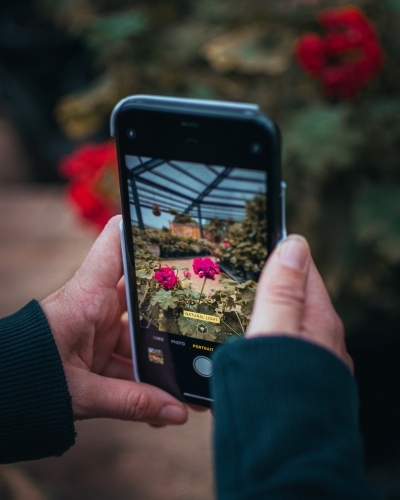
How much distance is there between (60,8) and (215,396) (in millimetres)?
1994

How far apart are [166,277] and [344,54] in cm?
86

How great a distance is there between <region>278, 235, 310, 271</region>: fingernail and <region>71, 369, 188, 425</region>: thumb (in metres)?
0.33

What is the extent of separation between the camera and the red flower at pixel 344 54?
139 cm

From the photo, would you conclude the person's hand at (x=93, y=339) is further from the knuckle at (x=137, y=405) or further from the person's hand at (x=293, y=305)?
the person's hand at (x=293, y=305)

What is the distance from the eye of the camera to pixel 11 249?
2744 mm

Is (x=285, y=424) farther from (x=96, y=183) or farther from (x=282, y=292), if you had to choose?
(x=96, y=183)

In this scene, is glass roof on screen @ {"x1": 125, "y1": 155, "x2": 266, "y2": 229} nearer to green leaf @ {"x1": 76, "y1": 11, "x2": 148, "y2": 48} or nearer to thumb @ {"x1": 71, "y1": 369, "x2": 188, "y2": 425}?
thumb @ {"x1": 71, "y1": 369, "x2": 188, "y2": 425}

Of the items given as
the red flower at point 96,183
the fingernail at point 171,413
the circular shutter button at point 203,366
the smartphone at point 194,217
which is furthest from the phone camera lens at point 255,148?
the red flower at point 96,183

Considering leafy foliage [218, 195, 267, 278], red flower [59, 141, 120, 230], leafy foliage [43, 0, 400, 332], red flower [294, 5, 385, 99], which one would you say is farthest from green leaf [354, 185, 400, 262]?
leafy foliage [218, 195, 267, 278]

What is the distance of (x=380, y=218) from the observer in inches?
53.9

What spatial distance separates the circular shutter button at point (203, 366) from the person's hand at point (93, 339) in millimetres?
75

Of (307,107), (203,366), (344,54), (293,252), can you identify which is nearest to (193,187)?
(293,252)

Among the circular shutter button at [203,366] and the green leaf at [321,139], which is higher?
the green leaf at [321,139]

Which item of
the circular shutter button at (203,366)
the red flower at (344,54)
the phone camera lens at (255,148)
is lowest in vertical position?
the circular shutter button at (203,366)
